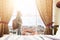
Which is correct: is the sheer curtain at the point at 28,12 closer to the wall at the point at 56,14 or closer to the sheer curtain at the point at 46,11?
the sheer curtain at the point at 46,11

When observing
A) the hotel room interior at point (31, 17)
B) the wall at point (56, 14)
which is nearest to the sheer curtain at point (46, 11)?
the hotel room interior at point (31, 17)

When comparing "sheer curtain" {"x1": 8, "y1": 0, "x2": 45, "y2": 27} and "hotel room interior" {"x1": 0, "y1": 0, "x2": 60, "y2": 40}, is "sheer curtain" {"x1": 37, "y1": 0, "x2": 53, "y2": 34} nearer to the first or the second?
"hotel room interior" {"x1": 0, "y1": 0, "x2": 60, "y2": 40}

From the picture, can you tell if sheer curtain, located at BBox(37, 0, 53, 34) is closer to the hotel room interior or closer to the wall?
the hotel room interior

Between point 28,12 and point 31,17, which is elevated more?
point 28,12

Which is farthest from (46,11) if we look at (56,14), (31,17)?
(31,17)

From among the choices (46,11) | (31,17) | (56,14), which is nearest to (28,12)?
(31,17)

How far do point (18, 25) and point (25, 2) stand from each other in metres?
0.72

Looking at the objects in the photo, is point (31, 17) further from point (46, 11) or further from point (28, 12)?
point (46, 11)

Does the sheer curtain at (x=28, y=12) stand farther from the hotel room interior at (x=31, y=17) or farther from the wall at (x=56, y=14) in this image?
the wall at (x=56, y=14)

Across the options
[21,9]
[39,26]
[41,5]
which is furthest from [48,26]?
[21,9]

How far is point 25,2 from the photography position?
162 inches

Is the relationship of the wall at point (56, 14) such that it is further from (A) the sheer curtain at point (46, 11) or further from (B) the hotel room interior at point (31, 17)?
(A) the sheer curtain at point (46, 11)

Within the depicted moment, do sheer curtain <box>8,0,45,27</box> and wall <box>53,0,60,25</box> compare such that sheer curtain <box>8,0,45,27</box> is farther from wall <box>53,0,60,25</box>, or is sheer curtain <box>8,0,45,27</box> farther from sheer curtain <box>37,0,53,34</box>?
wall <box>53,0,60,25</box>

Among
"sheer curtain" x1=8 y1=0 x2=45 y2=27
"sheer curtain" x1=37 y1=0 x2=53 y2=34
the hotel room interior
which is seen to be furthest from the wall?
"sheer curtain" x1=8 y1=0 x2=45 y2=27
